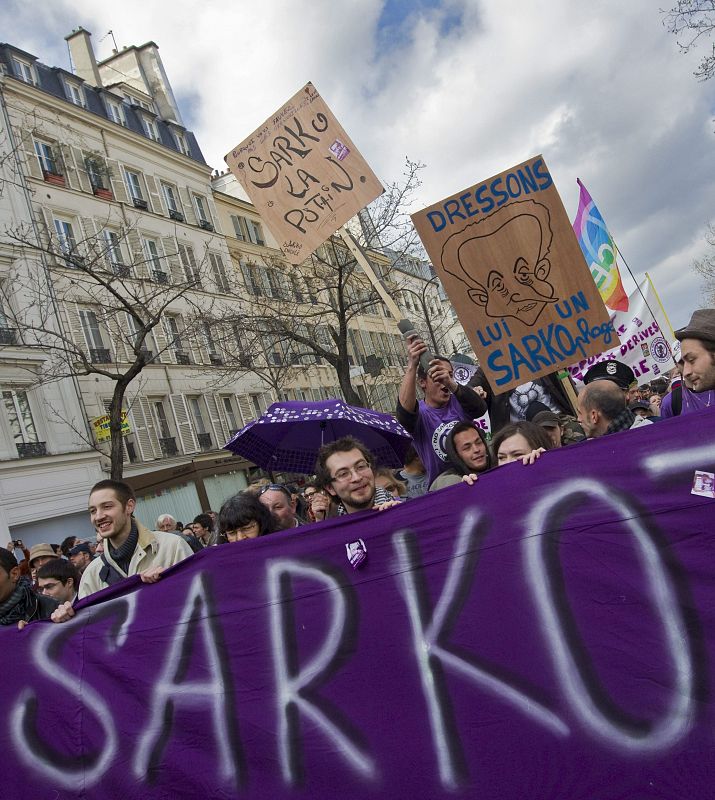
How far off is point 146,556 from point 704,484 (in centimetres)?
269

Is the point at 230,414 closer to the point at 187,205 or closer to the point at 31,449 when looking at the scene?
the point at 187,205

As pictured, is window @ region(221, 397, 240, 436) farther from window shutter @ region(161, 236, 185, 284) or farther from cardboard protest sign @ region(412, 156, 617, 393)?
cardboard protest sign @ region(412, 156, 617, 393)

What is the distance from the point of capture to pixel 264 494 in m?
5.29

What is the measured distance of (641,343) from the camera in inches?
401

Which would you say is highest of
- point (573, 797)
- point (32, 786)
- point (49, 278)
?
point (49, 278)

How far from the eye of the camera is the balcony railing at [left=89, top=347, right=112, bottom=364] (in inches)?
1018

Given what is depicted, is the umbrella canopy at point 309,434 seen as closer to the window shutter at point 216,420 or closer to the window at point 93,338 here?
the window at point 93,338

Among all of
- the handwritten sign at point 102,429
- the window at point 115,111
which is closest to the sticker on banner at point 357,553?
the handwritten sign at point 102,429

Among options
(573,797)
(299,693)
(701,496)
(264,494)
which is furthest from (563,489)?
(264,494)

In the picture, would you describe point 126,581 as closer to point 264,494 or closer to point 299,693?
point 299,693

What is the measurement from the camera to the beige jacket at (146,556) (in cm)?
424

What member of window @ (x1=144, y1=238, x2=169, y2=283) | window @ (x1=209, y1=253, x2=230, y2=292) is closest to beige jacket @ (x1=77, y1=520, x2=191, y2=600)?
window @ (x1=144, y1=238, x2=169, y2=283)

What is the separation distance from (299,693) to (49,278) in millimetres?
23274

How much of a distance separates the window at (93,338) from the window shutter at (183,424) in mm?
3505
